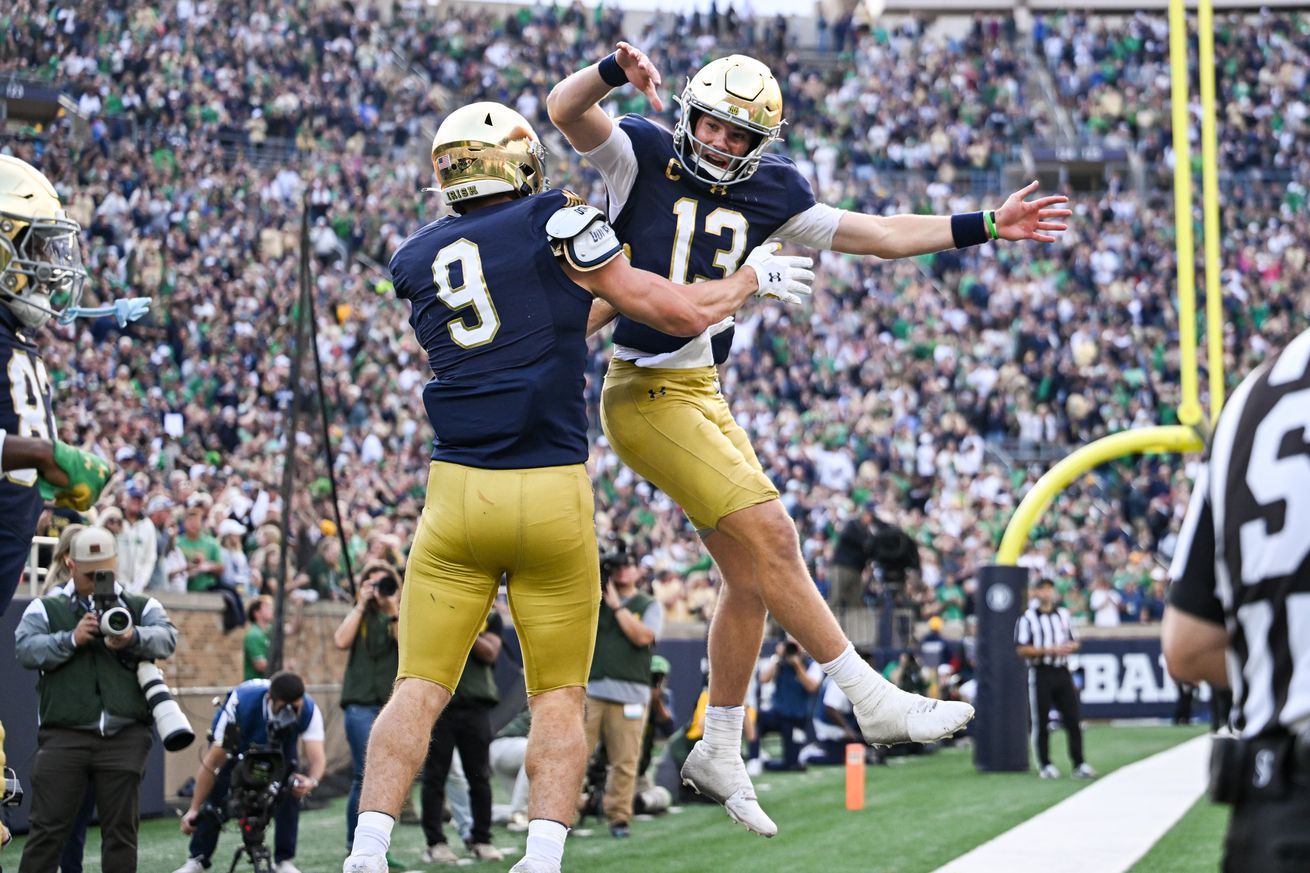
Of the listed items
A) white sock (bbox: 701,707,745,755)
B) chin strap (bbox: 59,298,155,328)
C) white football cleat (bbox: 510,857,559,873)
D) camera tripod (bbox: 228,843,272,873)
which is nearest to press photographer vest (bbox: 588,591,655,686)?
camera tripod (bbox: 228,843,272,873)

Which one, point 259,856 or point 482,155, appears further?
point 259,856

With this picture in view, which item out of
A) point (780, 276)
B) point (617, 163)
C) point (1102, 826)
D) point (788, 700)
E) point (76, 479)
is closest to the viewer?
point (76, 479)

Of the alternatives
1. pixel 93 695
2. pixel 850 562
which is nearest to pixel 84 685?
pixel 93 695

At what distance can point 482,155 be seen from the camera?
4773 millimetres

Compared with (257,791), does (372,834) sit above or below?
above

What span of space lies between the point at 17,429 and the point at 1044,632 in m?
11.8

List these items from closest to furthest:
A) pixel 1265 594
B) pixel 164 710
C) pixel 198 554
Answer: pixel 1265 594 → pixel 164 710 → pixel 198 554

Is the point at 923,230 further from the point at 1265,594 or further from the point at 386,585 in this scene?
the point at 386,585

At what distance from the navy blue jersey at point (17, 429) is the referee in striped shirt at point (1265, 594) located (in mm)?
3053

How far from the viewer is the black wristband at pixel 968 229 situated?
5.35 meters

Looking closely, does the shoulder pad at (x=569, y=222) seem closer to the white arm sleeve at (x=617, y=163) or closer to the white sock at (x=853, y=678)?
the white arm sleeve at (x=617, y=163)

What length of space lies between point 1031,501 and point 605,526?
20.8 feet

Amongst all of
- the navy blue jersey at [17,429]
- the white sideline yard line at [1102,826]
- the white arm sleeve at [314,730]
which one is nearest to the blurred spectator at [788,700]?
the white sideline yard line at [1102,826]

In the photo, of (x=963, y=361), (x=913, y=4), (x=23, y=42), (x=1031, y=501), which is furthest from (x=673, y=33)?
(x=1031, y=501)
